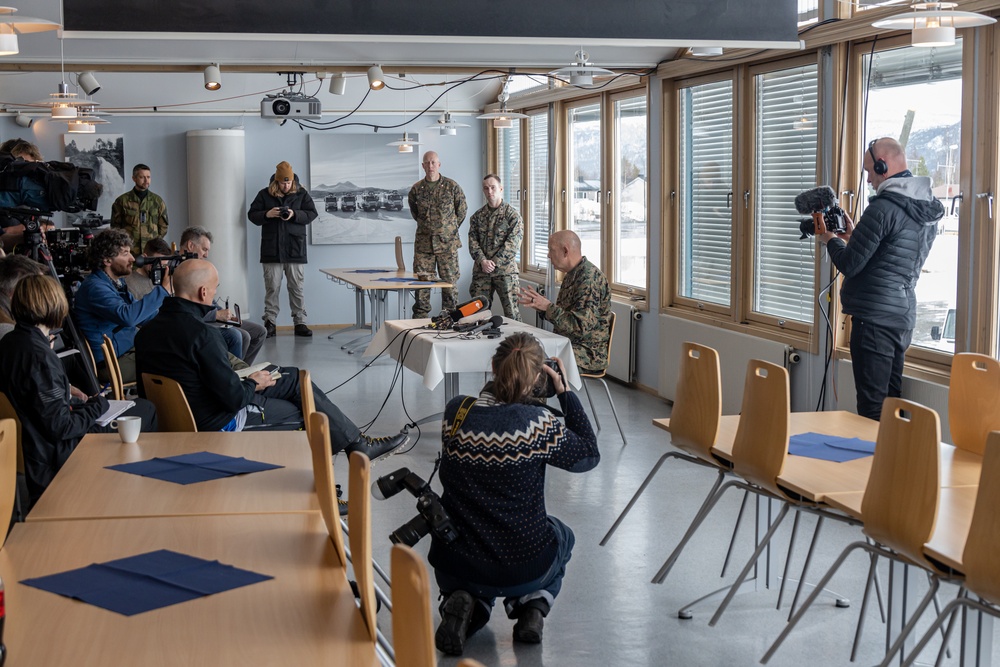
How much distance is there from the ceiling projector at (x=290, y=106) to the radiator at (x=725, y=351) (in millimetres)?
3974

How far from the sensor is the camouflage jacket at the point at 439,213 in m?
10.7

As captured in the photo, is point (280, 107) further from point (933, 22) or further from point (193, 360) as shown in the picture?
point (933, 22)

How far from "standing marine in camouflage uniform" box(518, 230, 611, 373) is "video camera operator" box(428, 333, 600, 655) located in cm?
262

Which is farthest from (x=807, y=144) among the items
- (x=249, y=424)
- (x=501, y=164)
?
(x=501, y=164)

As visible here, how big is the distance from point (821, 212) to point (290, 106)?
5.92 m

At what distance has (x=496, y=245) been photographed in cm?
976

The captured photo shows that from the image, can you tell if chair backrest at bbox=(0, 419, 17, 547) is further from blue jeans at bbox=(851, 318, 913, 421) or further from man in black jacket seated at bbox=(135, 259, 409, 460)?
blue jeans at bbox=(851, 318, 913, 421)

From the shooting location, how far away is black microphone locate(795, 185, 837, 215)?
560 cm

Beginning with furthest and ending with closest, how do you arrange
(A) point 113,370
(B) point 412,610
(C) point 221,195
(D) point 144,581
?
(C) point 221,195, (A) point 113,370, (D) point 144,581, (B) point 412,610

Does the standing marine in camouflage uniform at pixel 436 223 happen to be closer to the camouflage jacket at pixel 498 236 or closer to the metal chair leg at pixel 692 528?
the camouflage jacket at pixel 498 236

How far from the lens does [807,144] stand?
655 centimetres

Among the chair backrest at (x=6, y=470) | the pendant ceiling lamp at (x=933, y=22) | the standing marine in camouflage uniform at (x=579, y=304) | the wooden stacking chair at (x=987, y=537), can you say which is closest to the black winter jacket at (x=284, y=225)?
the standing marine in camouflage uniform at (x=579, y=304)

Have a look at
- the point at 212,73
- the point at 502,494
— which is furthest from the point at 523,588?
the point at 212,73

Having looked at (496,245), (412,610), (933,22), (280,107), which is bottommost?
(412,610)
